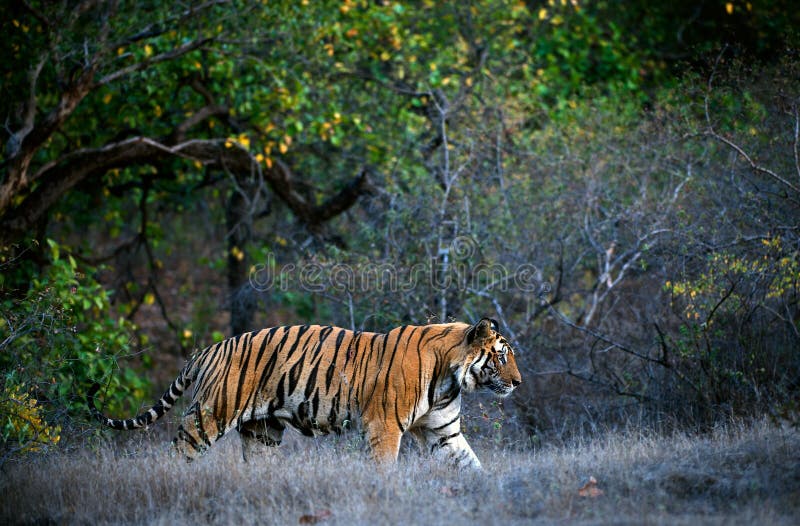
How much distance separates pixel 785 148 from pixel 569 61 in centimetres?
681

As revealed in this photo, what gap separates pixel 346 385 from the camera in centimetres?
804

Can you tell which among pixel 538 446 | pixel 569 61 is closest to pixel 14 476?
pixel 538 446

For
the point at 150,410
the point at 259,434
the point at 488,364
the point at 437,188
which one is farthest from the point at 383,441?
the point at 437,188

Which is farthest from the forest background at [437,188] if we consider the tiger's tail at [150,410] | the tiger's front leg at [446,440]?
the tiger's front leg at [446,440]

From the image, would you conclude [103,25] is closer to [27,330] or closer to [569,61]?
[27,330]

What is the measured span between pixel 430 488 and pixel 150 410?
2.88 m

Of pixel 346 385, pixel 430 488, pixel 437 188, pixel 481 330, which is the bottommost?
pixel 430 488

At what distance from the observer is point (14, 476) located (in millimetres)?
7383

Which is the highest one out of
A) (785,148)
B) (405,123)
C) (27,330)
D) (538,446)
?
(405,123)

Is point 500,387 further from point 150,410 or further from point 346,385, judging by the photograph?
point 150,410

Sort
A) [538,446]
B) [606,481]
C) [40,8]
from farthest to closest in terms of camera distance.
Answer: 1. [40,8]
2. [538,446]
3. [606,481]

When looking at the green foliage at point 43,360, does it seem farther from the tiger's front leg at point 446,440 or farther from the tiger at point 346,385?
the tiger's front leg at point 446,440

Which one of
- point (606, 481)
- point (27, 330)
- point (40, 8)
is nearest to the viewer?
point (606, 481)

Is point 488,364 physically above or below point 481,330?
below
